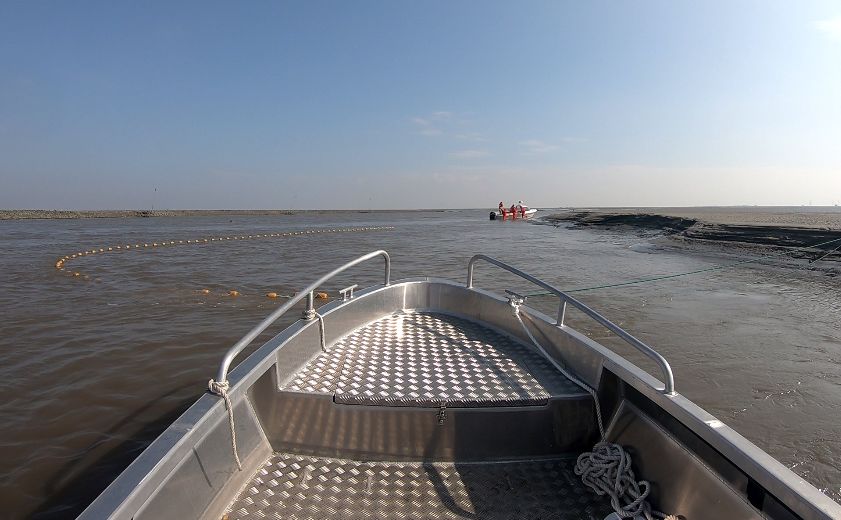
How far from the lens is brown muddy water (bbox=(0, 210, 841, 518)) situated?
3.28 meters

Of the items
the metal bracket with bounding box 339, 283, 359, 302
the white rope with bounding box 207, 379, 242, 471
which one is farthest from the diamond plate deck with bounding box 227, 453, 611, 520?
the metal bracket with bounding box 339, 283, 359, 302

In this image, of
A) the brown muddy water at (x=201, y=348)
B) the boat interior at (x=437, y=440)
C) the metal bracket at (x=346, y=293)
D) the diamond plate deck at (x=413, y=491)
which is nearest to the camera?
the boat interior at (x=437, y=440)

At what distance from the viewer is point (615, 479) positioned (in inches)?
85.7

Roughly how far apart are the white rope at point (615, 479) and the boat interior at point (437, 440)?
0.04m

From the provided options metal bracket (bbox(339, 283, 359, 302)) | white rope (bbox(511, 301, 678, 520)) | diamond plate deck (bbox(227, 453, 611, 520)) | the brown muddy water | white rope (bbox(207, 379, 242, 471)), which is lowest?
the brown muddy water

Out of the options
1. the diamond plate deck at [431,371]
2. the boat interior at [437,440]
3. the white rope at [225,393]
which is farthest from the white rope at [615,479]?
the white rope at [225,393]

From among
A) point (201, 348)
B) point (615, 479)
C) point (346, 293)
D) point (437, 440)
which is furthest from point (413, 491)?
point (201, 348)

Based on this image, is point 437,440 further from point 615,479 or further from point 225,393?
point 225,393

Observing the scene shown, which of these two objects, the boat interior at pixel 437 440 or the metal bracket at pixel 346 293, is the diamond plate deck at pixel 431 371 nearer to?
the boat interior at pixel 437 440

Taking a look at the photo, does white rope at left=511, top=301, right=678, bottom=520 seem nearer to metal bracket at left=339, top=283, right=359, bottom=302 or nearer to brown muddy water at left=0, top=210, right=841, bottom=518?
brown muddy water at left=0, top=210, right=841, bottom=518

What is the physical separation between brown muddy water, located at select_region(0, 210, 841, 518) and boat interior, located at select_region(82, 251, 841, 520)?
63.3 inches

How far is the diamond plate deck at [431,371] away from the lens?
259cm

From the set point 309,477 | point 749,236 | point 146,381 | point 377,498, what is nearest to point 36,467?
point 146,381

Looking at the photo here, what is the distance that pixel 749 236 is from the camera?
A: 18969 millimetres
